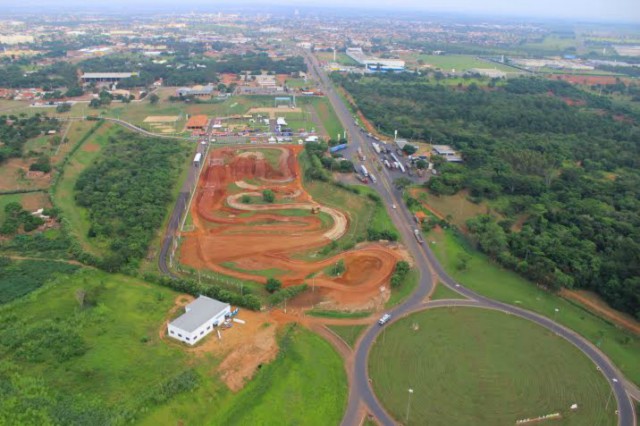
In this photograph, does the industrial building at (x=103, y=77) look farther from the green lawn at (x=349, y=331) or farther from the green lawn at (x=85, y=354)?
the green lawn at (x=349, y=331)

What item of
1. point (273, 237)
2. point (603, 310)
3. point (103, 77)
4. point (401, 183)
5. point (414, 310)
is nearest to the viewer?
point (414, 310)

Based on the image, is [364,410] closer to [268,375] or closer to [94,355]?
[268,375]

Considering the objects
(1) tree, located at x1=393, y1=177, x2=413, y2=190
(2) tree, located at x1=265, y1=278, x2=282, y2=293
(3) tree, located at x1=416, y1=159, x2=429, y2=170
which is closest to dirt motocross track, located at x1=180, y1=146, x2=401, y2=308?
(2) tree, located at x1=265, y1=278, x2=282, y2=293

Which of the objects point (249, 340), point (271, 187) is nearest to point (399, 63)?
point (271, 187)

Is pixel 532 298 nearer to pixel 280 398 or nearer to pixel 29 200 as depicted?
pixel 280 398

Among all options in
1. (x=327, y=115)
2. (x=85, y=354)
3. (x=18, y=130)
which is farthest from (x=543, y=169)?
(x=18, y=130)
